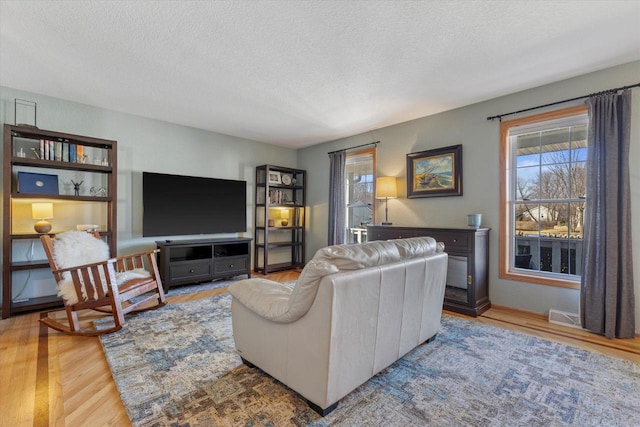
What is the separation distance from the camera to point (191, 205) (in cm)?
443

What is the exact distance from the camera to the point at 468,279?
10.3ft

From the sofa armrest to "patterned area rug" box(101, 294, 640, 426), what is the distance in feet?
1.61

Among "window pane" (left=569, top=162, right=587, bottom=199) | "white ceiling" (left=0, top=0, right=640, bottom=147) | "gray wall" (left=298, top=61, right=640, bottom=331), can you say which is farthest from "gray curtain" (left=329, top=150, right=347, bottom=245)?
"window pane" (left=569, top=162, right=587, bottom=199)

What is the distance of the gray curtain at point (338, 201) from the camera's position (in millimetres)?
4945

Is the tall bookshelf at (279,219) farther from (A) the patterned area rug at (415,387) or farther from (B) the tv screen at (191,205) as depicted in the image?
(A) the patterned area rug at (415,387)

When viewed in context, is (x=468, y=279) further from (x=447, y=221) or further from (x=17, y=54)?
(x=17, y=54)

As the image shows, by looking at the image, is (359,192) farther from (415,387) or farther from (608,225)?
(415,387)

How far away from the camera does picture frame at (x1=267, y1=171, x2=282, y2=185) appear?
5352 millimetres

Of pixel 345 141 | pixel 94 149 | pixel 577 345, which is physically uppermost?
pixel 345 141

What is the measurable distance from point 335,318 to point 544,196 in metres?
3.04

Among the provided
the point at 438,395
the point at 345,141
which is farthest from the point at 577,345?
the point at 345,141

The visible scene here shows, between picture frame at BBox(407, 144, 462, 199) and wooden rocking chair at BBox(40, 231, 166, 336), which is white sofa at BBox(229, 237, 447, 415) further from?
picture frame at BBox(407, 144, 462, 199)

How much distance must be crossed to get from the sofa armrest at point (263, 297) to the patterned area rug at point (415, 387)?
0.49m

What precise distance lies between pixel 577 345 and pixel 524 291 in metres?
0.82
